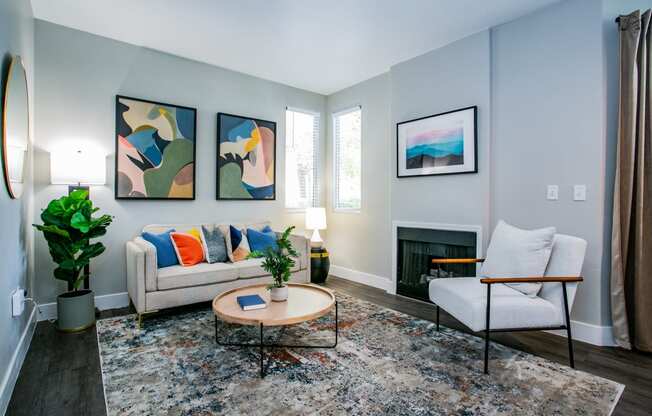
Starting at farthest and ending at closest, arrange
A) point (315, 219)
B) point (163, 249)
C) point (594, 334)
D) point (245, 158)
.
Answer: point (315, 219)
point (245, 158)
point (163, 249)
point (594, 334)

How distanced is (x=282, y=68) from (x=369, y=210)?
83.8 inches

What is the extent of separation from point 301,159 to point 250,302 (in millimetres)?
2947

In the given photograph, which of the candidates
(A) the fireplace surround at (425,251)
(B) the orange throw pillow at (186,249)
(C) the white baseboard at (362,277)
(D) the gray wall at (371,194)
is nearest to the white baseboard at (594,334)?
(A) the fireplace surround at (425,251)

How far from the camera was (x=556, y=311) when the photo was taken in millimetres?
2271

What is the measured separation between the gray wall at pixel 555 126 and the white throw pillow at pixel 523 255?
0.49 metres

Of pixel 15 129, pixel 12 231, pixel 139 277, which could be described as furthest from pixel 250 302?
pixel 15 129

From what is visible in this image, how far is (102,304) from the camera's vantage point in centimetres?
341

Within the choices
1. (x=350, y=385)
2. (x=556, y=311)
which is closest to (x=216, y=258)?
(x=350, y=385)

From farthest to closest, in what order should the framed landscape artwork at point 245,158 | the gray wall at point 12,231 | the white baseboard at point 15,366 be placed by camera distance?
1. the framed landscape artwork at point 245,158
2. the gray wall at point 12,231
3. the white baseboard at point 15,366

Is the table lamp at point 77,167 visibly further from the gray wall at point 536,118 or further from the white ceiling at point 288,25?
the gray wall at point 536,118

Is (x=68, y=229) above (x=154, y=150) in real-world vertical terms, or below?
below

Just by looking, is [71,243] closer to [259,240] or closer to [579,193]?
[259,240]

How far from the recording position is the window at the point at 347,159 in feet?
15.6

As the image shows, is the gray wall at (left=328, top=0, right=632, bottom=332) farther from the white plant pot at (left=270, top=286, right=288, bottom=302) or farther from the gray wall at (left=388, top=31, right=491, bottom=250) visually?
the white plant pot at (left=270, top=286, right=288, bottom=302)
